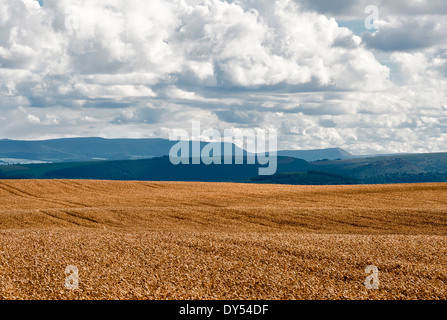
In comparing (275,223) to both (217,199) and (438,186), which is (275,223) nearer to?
(217,199)

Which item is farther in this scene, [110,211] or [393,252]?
[110,211]

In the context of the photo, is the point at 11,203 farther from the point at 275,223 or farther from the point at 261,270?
the point at 261,270

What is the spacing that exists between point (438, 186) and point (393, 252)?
52.3m

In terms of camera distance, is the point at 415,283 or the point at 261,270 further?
the point at 261,270

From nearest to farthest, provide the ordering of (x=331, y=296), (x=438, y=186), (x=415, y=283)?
(x=331, y=296) < (x=415, y=283) < (x=438, y=186)

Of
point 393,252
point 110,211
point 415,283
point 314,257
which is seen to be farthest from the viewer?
point 110,211

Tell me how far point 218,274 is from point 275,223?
2230 cm

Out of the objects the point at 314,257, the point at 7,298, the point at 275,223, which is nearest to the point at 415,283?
the point at 314,257

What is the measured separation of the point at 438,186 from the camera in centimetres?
7156

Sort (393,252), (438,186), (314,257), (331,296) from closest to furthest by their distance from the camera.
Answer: (331,296) < (314,257) < (393,252) < (438,186)
